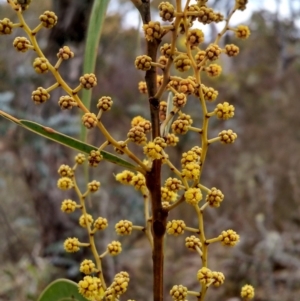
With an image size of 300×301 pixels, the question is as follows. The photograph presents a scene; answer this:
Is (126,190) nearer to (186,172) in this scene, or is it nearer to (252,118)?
(252,118)

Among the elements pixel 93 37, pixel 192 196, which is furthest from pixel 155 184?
pixel 93 37

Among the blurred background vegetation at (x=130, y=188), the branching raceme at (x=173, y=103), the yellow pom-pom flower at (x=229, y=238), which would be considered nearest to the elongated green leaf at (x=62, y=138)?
the branching raceme at (x=173, y=103)

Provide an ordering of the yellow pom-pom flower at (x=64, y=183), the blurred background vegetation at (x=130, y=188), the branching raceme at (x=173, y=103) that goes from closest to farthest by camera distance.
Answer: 1. the branching raceme at (x=173, y=103)
2. the yellow pom-pom flower at (x=64, y=183)
3. the blurred background vegetation at (x=130, y=188)

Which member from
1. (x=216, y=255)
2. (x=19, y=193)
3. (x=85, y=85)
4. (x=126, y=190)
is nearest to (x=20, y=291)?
(x=126, y=190)

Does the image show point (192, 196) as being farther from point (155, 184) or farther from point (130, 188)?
point (130, 188)

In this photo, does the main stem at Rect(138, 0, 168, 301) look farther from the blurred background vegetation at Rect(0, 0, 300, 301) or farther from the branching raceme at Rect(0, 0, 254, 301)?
the blurred background vegetation at Rect(0, 0, 300, 301)

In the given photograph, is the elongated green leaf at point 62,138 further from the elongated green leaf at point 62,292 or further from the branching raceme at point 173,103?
the elongated green leaf at point 62,292
